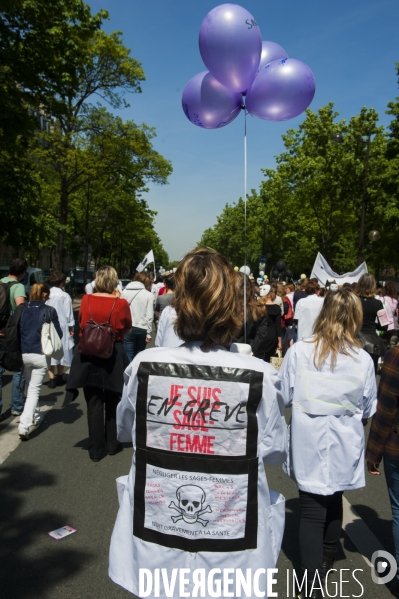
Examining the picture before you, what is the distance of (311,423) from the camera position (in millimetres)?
2922

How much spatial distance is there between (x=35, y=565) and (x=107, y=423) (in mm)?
2168

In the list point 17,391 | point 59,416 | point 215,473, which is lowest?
point 59,416

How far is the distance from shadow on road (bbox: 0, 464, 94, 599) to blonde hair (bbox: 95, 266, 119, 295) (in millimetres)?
1891

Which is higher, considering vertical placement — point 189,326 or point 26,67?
point 26,67

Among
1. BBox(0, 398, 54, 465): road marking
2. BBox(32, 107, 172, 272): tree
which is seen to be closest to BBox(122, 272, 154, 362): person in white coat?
Result: BBox(0, 398, 54, 465): road marking

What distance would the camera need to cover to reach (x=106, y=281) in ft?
17.3

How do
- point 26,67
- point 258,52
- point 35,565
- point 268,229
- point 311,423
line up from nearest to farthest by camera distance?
1. point 311,423
2. point 35,565
3. point 258,52
4. point 26,67
5. point 268,229

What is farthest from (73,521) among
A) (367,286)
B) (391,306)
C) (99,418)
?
(391,306)

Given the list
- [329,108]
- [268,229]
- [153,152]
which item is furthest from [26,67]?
[268,229]

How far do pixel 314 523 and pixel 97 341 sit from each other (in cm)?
271

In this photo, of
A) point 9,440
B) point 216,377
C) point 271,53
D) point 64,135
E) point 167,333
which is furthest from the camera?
point 64,135

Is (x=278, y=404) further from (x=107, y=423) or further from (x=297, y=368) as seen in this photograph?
(x=107, y=423)

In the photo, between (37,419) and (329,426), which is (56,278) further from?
(329,426)

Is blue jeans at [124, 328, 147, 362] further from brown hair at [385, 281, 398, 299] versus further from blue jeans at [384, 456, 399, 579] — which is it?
blue jeans at [384, 456, 399, 579]
